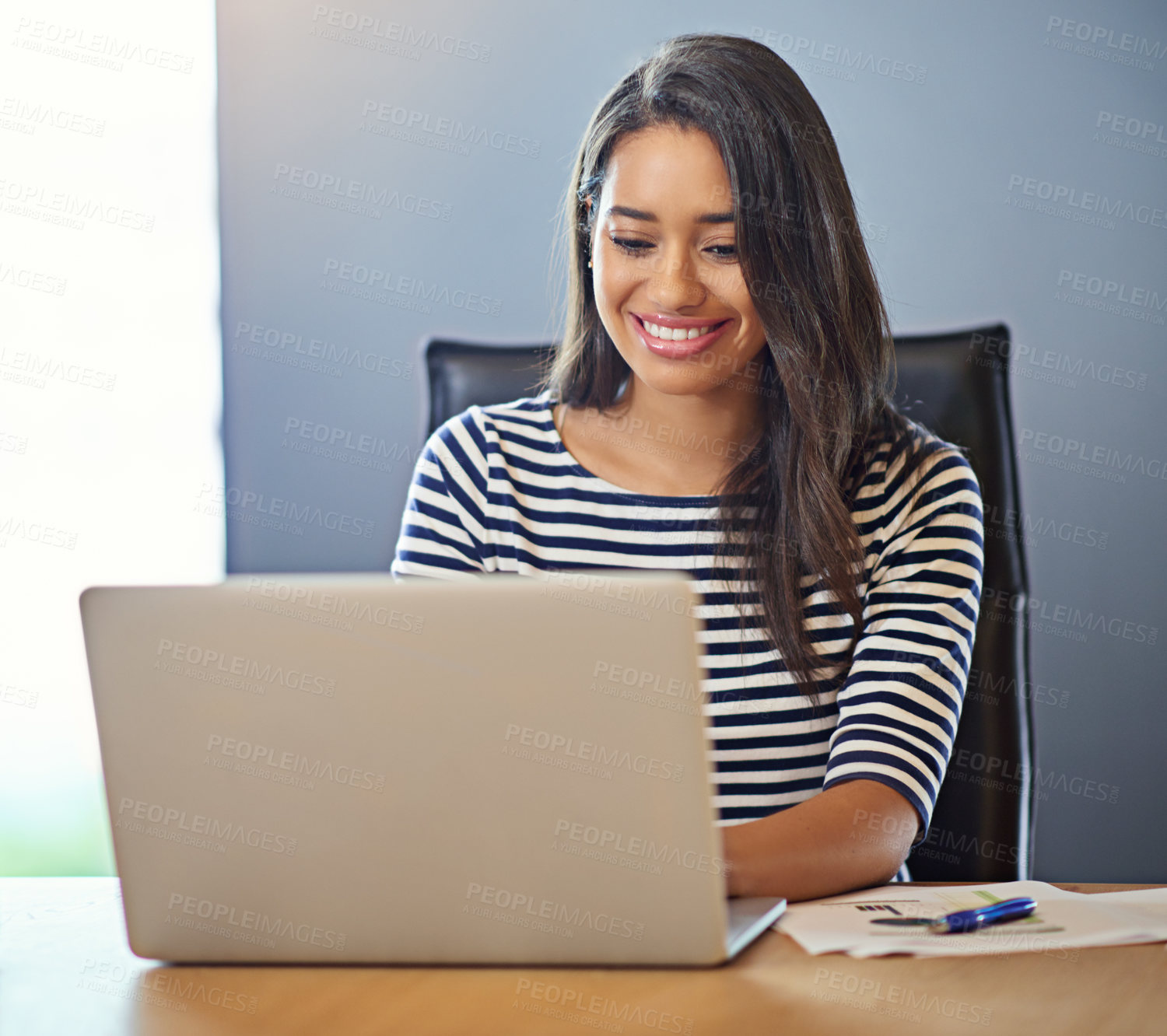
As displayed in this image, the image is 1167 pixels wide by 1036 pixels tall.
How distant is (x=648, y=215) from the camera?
1232 mm

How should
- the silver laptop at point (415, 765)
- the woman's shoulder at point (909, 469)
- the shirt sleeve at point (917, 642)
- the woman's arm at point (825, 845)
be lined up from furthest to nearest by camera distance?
the woman's shoulder at point (909, 469), the shirt sleeve at point (917, 642), the woman's arm at point (825, 845), the silver laptop at point (415, 765)

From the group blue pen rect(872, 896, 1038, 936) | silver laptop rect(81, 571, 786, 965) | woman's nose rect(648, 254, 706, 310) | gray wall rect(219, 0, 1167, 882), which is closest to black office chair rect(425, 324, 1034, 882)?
woman's nose rect(648, 254, 706, 310)

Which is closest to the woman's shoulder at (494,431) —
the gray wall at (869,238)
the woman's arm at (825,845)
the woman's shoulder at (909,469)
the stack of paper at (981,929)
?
the woman's shoulder at (909,469)

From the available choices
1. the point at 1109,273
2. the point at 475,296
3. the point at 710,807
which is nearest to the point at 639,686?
the point at 710,807

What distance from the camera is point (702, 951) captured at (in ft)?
2.20

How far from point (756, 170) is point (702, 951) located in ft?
2.73

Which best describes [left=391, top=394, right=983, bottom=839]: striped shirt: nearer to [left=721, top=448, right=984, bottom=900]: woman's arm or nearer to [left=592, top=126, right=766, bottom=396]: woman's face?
[left=721, top=448, right=984, bottom=900]: woman's arm

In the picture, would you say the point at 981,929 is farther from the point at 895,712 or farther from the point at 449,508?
the point at 449,508

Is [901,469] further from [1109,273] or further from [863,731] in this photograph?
[1109,273]

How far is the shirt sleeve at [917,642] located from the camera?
105cm

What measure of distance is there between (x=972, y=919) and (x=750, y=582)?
0.54m

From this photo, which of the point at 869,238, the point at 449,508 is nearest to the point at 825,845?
the point at 449,508

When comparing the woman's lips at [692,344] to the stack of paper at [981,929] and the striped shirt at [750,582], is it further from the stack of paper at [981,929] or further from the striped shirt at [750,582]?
the stack of paper at [981,929]

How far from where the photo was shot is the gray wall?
6.84 feet
